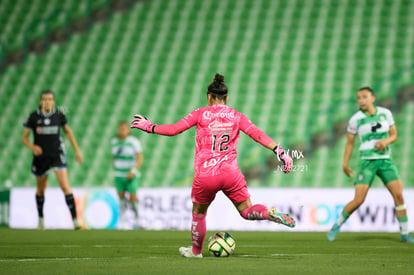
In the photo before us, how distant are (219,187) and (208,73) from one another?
1340cm

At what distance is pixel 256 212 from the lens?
284 inches

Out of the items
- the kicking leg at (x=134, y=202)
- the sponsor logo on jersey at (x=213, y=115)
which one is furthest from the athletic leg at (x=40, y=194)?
the sponsor logo on jersey at (x=213, y=115)

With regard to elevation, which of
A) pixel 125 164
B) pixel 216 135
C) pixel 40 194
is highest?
pixel 125 164

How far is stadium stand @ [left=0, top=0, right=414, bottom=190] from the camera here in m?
18.1

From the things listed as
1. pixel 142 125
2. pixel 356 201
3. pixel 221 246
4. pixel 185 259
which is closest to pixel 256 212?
pixel 221 246

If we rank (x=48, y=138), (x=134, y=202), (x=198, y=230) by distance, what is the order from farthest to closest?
(x=134, y=202), (x=48, y=138), (x=198, y=230)

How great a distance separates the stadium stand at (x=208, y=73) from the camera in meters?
18.1

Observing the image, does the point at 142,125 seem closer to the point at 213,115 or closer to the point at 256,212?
the point at 213,115

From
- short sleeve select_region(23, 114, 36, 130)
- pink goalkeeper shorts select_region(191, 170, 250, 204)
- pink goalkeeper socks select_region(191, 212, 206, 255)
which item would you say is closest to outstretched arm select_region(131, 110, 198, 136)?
pink goalkeeper shorts select_region(191, 170, 250, 204)

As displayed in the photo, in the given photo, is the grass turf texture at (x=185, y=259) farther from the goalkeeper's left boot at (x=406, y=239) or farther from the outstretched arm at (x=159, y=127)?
the outstretched arm at (x=159, y=127)

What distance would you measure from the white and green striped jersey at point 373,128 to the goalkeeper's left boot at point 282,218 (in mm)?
3369

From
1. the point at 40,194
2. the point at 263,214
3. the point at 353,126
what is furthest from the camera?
the point at 40,194

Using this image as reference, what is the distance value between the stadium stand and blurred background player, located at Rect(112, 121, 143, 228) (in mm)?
2863

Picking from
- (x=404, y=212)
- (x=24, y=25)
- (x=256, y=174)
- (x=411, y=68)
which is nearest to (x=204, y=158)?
(x=404, y=212)
